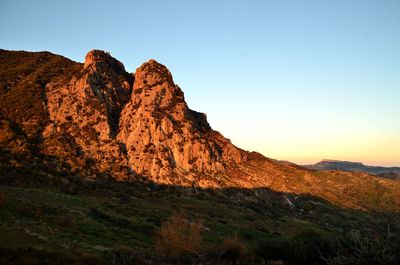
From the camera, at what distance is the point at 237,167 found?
94.6 meters

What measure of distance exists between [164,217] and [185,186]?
26.7 metres

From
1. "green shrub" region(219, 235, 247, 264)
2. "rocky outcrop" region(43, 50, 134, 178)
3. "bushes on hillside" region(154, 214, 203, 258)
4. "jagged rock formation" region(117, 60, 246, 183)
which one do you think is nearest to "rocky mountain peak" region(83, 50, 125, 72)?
"rocky outcrop" region(43, 50, 134, 178)

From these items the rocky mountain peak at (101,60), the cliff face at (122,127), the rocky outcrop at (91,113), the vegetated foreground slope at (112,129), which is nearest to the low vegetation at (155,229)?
the vegetated foreground slope at (112,129)

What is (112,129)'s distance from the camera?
3265 inches

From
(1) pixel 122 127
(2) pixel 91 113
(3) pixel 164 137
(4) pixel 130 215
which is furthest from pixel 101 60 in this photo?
(4) pixel 130 215

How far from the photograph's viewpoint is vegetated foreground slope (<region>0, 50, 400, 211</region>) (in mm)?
72000

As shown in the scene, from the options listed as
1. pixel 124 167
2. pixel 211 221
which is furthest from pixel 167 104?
pixel 211 221

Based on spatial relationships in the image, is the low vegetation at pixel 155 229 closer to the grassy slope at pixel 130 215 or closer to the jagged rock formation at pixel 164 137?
the grassy slope at pixel 130 215

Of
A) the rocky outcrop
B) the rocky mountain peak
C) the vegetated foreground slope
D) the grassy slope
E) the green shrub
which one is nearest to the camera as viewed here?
the grassy slope

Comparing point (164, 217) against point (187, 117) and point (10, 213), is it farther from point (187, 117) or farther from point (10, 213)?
point (187, 117)

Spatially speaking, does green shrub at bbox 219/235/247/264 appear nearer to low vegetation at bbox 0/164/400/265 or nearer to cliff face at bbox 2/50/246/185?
low vegetation at bbox 0/164/400/265

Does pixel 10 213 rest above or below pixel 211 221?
above

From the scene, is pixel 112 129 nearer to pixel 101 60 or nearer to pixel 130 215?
pixel 101 60

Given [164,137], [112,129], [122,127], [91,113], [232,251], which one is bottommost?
[232,251]
